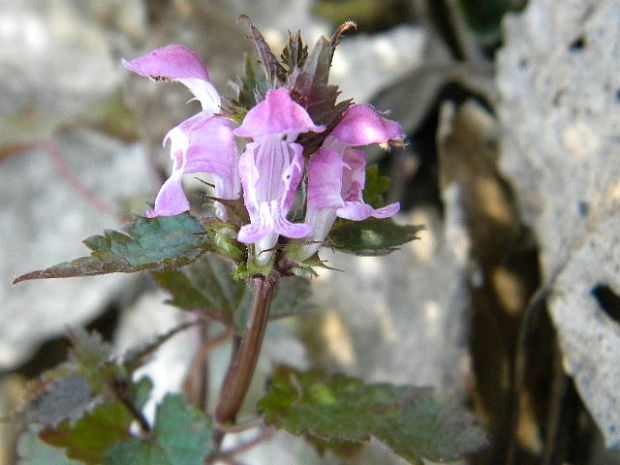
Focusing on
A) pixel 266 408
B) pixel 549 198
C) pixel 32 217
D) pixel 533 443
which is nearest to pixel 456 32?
pixel 549 198

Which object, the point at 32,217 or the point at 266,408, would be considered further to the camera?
the point at 32,217

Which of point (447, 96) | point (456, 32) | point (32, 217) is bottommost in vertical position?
point (32, 217)

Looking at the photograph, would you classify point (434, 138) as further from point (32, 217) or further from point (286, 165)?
point (32, 217)

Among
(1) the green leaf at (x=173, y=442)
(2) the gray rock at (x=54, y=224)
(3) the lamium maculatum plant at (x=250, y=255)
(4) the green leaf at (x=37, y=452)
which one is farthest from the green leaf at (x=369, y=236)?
(2) the gray rock at (x=54, y=224)

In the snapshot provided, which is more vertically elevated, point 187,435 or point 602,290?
point 602,290

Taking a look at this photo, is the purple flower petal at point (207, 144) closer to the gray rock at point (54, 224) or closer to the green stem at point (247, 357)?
the green stem at point (247, 357)

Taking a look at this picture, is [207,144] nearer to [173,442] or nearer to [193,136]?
[193,136]

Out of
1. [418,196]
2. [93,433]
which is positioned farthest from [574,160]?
[93,433]

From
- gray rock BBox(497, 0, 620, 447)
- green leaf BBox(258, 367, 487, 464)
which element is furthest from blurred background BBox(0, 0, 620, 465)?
green leaf BBox(258, 367, 487, 464)

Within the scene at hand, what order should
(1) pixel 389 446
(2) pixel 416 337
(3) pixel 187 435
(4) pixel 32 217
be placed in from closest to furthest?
(1) pixel 389 446 → (3) pixel 187 435 → (2) pixel 416 337 → (4) pixel 32 217
